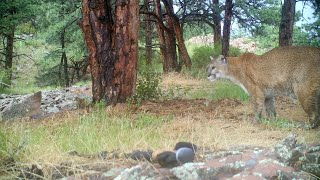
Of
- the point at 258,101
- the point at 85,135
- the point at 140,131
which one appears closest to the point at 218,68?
the point at 258,101

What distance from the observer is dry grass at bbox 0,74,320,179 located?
5328 millimetres

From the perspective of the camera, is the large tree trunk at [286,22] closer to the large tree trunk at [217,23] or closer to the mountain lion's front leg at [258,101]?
the mountain lion's front leg at [258,101]

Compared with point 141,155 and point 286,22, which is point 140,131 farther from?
point 286,22

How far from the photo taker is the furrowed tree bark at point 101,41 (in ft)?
31.5

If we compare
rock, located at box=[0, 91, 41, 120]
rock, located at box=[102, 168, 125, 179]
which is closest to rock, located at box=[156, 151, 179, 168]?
rock, located at box=[102, 168, 125, 179]

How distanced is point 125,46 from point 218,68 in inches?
86.6

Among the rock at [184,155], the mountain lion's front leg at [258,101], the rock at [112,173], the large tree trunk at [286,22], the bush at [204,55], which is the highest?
the large tree trunk at [286,22]

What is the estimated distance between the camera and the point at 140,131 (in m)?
6.42

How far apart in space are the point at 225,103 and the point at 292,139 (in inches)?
213

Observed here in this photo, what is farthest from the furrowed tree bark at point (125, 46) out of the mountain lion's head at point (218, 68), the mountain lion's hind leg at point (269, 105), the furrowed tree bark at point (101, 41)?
the mountain lion's hind leg at point (269, 105)

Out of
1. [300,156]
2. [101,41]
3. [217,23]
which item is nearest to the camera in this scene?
[300,156]

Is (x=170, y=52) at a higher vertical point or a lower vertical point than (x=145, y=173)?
higher

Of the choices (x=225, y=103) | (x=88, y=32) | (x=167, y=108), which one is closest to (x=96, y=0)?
(x=88, y=32)

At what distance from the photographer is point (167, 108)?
361 inches
